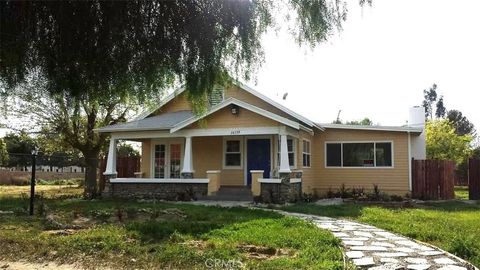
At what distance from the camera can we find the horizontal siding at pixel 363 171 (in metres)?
20.3

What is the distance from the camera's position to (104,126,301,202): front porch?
17672mm

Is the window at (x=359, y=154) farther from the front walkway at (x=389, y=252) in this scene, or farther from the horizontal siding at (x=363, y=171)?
the front walkway at (x=389, y=252)

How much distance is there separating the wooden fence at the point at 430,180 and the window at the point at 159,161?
35.6 feet

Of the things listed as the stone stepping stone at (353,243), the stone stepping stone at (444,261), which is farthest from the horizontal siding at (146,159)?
the stone stepping stone at (444,261)

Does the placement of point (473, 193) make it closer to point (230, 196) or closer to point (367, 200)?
point (367, 200)

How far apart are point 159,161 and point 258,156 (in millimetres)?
4907

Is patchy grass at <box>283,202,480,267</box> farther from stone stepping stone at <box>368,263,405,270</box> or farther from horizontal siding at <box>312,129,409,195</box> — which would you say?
horizontal siding at <box>312,129,409,195</box>

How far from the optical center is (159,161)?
22.5 metres

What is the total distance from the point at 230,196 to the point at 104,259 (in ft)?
36.6

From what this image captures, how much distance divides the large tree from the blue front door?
564 inches

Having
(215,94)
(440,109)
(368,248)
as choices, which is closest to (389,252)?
(368,248)

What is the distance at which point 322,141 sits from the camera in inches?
857

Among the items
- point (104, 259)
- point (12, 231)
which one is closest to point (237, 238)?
point (104, 259)

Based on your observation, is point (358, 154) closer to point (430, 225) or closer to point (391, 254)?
point (430, 225)
